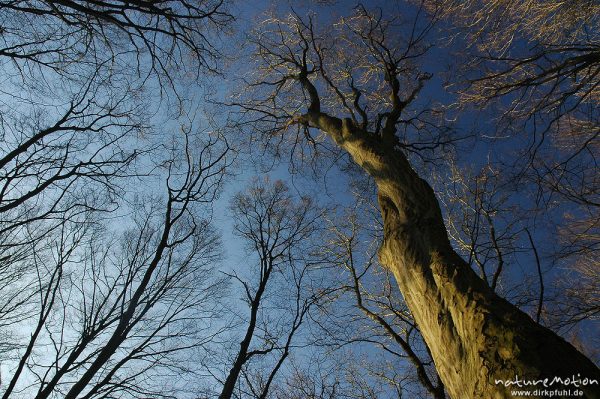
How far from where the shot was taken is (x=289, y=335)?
284 inches

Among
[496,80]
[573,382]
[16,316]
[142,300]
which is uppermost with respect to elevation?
[496,80]

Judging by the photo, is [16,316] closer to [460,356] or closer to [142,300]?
[142,300]

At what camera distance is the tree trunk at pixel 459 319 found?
62.2 inches

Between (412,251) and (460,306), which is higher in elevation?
(412,251)

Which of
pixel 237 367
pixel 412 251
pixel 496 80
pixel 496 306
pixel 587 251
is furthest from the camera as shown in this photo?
pixel 237 367

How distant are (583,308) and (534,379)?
5.67 m

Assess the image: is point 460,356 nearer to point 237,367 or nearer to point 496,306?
point 496,306

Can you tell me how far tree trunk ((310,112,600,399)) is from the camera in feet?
5.18

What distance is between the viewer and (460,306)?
208cm

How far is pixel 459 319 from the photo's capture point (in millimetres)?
2057

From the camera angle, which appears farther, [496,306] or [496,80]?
[496,80]

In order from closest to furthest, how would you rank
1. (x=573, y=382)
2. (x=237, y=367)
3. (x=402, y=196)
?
1. (x=573, y=382)
2. (x=402, y=196)
3. (x=237, y=367)

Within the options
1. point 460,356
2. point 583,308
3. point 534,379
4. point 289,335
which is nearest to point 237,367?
point 289,335

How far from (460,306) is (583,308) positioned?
5344mm
